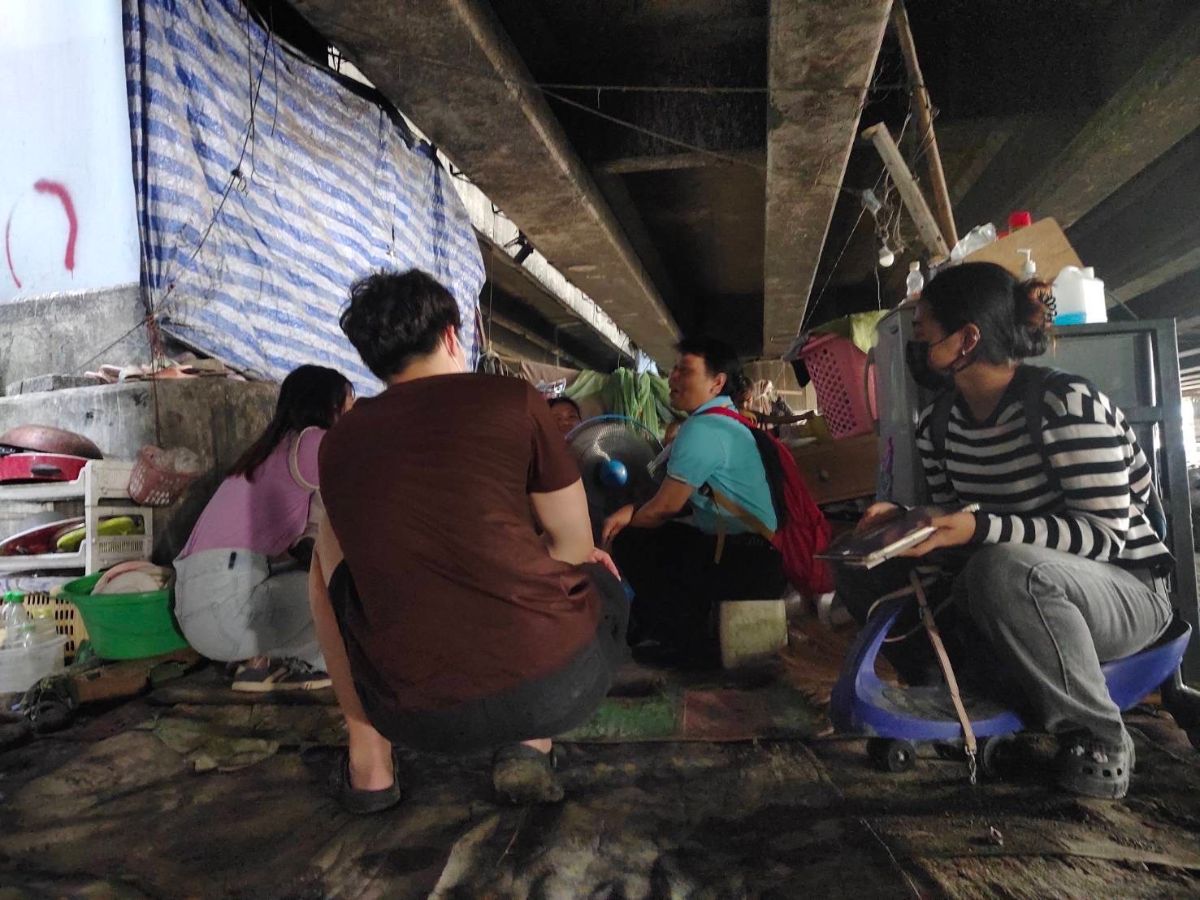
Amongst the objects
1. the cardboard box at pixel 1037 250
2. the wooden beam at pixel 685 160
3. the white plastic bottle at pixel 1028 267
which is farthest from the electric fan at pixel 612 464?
the wooden beam at pixel 685 160

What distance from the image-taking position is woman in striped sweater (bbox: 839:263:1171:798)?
5.37 feet

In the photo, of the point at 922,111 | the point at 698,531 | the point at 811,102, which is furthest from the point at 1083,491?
the point at 922,111

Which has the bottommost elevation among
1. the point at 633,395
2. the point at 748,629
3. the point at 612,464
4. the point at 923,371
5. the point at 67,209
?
the point at 748,629

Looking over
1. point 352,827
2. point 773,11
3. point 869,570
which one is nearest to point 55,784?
point 352,827

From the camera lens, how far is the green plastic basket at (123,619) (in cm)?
268

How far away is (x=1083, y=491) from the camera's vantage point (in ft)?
5.62

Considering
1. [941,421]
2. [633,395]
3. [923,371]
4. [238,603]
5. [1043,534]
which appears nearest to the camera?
[1043,534]

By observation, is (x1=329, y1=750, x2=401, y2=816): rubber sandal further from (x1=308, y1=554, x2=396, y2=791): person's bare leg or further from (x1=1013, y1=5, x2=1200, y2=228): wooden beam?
(x1=1013, y1=5, x2=1200, y2=228): wooden beam

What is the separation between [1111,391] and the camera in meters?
2.27

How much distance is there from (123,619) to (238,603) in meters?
0.53

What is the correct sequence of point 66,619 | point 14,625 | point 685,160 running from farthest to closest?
point 685,160
point 66,619
point 14,625

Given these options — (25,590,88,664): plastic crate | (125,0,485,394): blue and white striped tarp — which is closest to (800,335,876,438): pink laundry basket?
(125,0,485,394): blue and white striped tarp

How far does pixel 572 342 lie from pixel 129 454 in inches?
358

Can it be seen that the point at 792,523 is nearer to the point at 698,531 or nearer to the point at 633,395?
the point at 698,531
